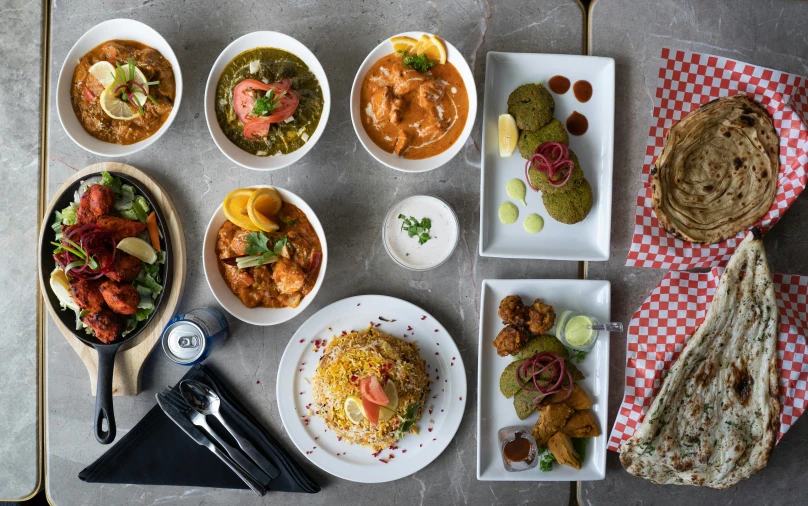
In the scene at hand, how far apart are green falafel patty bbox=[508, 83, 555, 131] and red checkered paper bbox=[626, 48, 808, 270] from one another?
67cm

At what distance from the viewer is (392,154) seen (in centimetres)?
315

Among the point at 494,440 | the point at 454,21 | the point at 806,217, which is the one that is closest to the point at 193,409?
the point at 494,440

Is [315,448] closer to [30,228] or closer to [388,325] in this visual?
[388,325]

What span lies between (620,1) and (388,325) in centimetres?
241

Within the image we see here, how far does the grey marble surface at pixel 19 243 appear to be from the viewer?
11.1ft

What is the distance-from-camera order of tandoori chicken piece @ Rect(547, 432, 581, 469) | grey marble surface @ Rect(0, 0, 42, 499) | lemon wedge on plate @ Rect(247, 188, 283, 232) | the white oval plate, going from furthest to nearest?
grey marble surface @ Rect(0, 0, 42, 499) → the white oval plate → tandoori chicken piece @ Rect(547, 432, 581, 469) → lemon wedge on plate @ Rect(247, 188, 283, 232)

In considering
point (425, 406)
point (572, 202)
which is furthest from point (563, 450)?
point (572, 202)

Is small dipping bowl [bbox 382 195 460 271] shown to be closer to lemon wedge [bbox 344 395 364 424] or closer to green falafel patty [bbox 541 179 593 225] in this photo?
green falafel patty [bbox 541 179 593 225]

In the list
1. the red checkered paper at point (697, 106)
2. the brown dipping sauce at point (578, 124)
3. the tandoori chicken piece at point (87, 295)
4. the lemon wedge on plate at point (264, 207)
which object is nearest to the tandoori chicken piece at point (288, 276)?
the lemon wedge on plate at point (264, 207)

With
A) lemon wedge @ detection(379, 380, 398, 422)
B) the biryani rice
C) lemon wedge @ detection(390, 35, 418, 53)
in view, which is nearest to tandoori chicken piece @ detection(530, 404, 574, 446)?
the biryani rice

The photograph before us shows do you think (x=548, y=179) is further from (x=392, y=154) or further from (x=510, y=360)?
(x=510, y=360)

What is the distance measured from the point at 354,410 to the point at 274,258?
947mm

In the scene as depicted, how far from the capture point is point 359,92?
312 centimetres

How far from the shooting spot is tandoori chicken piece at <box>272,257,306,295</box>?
9.75ft
